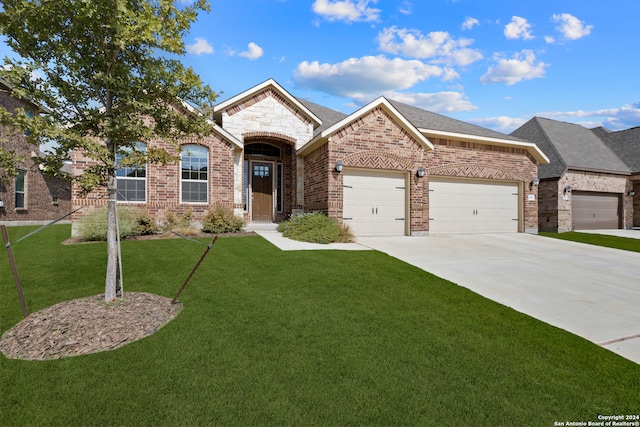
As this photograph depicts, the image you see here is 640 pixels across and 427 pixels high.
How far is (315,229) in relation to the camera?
994cm

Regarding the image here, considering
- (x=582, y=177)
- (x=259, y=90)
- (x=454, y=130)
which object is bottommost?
(x=582, y=177)

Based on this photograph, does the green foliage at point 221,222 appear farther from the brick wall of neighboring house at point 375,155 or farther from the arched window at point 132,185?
the brick wall of neighboring house at point 375,155

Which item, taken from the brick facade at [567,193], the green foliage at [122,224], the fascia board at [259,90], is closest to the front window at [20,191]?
the green foliage at [122,224]

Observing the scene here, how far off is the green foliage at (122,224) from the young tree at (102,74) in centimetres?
603

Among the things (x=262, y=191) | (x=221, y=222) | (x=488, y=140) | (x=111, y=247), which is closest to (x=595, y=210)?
(x=488, y=140)

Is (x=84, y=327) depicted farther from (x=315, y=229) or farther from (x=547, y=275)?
(x=547, y=275)

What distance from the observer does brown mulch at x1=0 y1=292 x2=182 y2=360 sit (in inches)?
125

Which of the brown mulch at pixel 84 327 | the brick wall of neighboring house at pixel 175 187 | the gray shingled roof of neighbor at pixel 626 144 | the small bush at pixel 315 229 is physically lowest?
the brown mulch at pixel 84 327

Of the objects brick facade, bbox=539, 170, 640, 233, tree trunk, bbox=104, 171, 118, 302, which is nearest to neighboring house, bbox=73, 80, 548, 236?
brick facade, bbox=539, 170, 640, 233

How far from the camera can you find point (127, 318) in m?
3.83

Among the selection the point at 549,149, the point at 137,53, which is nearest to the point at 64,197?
the point at 137,53

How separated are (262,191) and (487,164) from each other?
998 centimetres

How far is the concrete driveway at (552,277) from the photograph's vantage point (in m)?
4.12

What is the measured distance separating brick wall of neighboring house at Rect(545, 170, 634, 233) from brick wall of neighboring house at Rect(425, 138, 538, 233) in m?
2.79
